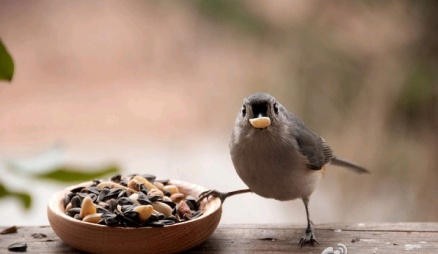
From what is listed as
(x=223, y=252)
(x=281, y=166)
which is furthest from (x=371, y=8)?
(x=223, y=252)

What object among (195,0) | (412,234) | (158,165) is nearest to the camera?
(412,234)

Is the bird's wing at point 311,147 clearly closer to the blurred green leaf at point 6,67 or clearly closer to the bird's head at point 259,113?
the bird's head at point 259,113

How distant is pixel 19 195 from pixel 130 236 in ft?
2.10

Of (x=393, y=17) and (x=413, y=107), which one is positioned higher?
(x=393, y=17)

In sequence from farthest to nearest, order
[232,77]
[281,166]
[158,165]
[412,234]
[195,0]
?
[158,165]
[232,77]
[195,0]
[281,166]
[412,234]

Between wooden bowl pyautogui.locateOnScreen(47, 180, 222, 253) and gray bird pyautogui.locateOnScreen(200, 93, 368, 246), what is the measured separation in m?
0.16

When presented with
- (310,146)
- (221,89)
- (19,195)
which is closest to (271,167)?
(310,146)

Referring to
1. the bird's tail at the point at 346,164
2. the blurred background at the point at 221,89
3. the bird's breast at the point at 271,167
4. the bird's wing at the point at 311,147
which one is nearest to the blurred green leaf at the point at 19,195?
the blurred background at the point at 221,89

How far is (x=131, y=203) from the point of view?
4.36ft

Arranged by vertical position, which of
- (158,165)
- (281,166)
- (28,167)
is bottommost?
(158,165)

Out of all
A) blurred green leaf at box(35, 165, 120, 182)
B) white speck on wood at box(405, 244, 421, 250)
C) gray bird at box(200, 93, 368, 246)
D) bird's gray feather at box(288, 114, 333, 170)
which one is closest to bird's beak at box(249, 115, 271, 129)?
gray bird at box(200, 93, 368, 246)

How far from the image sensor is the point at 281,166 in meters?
1.49

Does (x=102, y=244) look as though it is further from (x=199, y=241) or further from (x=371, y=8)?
(x=371, y=8)

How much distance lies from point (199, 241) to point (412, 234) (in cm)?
42
